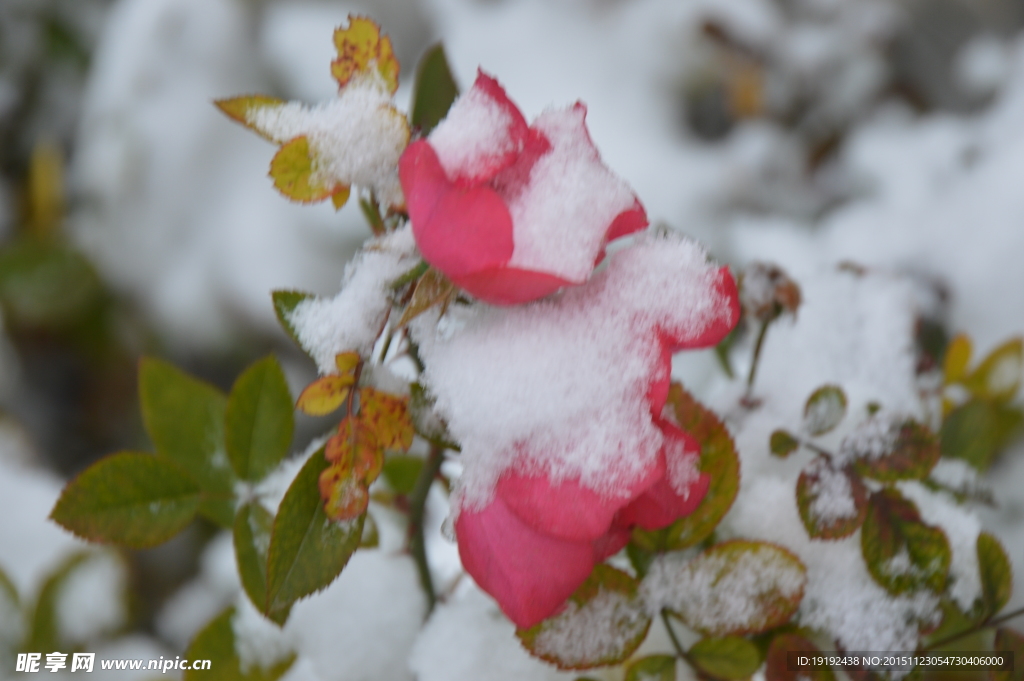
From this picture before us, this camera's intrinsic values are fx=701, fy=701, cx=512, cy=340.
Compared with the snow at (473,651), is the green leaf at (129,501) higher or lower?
higher

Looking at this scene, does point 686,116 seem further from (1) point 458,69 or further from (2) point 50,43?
(2) point 50,43

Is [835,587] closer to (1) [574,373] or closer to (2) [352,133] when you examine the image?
(1) [574,373]

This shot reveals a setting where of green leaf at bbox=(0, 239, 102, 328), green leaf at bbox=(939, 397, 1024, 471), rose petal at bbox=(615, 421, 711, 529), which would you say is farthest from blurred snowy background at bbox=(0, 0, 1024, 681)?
rose petal at bbox=(615, 421, 711, 529)

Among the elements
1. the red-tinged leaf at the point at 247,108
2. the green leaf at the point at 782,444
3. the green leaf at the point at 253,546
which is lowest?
the green leaf at the point at 253,546

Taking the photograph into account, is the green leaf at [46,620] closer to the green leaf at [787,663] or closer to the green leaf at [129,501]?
the green leaf at [129,501]

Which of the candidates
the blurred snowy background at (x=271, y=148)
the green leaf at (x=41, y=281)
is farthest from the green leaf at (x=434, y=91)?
the green leaf at (x=41, y=281)

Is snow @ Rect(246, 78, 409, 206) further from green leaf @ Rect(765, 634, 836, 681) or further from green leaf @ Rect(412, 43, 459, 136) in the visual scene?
green leaf @ Rect(765, 634, 836, 681)

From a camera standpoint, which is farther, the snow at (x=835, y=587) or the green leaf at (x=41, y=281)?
the green leaf at (x=41, y=281)

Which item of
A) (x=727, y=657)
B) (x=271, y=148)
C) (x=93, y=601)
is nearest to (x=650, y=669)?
(x=727, y=657)
